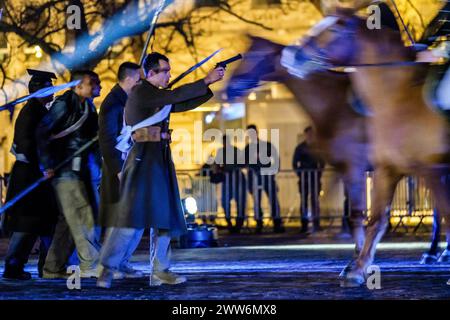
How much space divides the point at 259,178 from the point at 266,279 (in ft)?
35.6

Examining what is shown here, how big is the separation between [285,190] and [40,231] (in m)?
11.6

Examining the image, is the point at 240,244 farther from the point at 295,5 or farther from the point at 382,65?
the point at 295,5

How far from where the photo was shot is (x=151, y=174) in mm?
9789

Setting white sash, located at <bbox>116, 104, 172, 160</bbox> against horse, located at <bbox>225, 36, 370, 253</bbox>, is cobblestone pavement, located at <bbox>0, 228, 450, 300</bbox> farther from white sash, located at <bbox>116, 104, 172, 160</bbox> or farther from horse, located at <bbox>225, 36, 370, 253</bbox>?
white sash, located at <bbox>116, 104, 172, 160</bbox>

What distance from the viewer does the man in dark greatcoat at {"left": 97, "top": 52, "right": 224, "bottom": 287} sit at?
968cm

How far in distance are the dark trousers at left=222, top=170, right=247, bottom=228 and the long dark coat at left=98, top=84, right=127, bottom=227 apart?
10313 millimetres

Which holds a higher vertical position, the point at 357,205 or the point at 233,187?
the point at 357,205

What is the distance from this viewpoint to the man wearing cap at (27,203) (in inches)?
450

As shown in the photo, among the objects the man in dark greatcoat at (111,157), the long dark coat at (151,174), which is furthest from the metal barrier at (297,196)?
the long dark coat at (151,174)

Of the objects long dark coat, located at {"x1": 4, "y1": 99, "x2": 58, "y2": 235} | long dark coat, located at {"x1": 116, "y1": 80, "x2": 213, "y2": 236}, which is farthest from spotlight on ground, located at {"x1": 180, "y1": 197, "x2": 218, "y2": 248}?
long dark coat, located at {"x1": 116, "y1": 80, "x2": 213, "y2": 236}

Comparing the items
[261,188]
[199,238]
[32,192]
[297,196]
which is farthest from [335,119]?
[297,196]

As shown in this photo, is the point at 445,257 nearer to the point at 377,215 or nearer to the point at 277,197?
the point at 377,215

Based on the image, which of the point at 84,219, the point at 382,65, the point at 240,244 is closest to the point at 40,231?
the point at 84,219

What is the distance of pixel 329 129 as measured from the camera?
12414 mm
